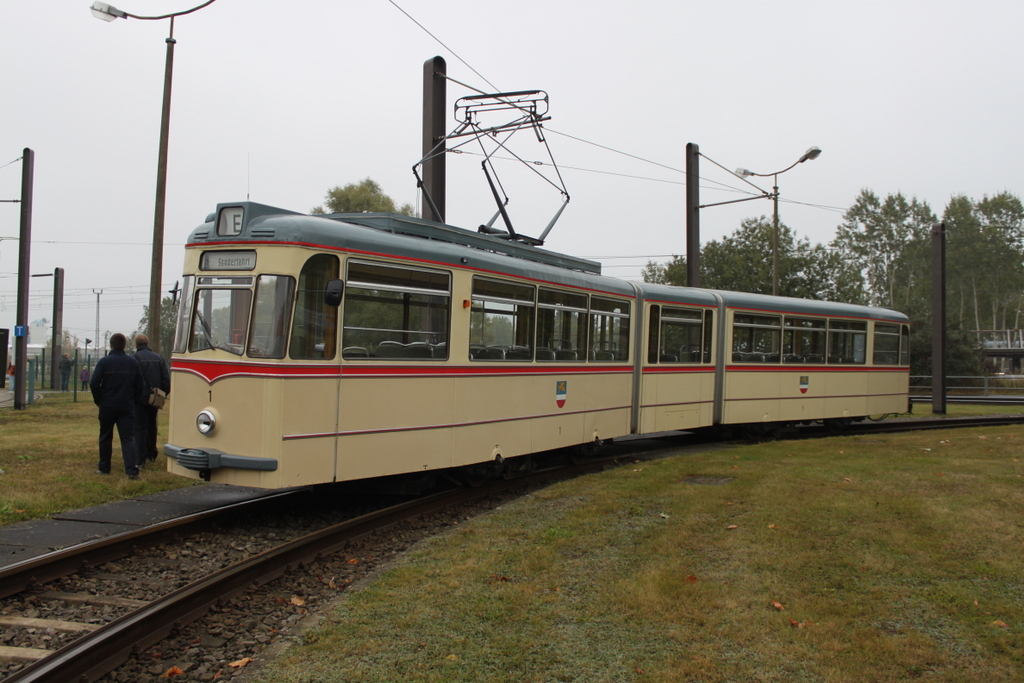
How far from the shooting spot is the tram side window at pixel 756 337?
15336mm

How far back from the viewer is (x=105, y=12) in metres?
13.3

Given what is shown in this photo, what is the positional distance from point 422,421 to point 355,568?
6.96 ft

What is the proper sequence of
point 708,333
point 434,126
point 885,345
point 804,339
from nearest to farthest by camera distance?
point 434,126, point 708,333, point 804,339, point 885,345

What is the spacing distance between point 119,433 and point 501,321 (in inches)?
192

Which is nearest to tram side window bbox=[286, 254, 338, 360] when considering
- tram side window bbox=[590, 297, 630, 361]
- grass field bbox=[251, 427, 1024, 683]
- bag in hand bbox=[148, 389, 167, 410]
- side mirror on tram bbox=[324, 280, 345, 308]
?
side mirror on tram bbox=[324, 280, 345, 308]

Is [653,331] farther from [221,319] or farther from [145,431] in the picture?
[145,431]

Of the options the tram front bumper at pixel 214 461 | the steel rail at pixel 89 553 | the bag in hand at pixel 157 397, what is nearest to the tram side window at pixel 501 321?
the tram front bumper at pixel 214 461

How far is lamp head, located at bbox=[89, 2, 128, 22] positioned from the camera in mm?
13180

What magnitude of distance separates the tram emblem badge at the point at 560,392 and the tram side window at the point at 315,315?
4057mm

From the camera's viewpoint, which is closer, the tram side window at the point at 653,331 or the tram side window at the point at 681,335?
the tram side window at the point at 653,331

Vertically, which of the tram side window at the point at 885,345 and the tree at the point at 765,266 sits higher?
the tree at the point at 765,266

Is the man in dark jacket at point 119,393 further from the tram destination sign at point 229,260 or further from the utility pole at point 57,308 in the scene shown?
the utility pole at point 57,308

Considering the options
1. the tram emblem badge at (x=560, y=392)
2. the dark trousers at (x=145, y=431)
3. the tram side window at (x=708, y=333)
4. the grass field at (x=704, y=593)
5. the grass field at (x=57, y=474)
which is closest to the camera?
the grass field at (x=704, y=593)

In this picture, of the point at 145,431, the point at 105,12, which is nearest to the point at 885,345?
the point at 145,431
